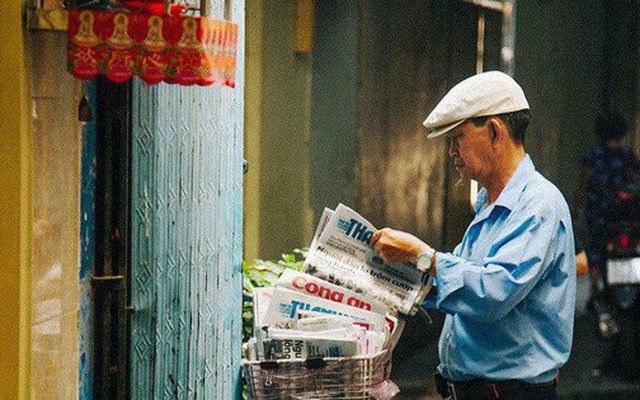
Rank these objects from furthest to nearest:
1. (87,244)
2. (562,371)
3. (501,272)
Result: 1. (562,371)
2. (87,244)
3. (501,272)

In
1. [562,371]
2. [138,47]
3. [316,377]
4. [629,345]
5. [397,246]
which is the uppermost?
[138,47]

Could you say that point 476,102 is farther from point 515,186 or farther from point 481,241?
point 481,241

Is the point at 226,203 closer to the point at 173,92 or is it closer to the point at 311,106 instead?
the point at 173,92

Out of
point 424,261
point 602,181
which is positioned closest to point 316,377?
point 424,261

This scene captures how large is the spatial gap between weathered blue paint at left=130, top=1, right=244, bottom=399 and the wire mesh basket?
400 millimetres

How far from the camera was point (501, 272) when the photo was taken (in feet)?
14.8

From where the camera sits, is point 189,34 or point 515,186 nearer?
point 189,34

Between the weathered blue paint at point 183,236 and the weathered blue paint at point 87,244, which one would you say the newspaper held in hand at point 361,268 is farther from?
the weathered blue paint at point 87,244

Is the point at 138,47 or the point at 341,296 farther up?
the point at 138,47

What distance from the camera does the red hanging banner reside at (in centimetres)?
413

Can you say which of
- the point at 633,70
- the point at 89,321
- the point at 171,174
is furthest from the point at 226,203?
the point at 633,70

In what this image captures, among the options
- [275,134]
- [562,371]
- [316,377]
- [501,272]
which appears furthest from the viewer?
[562,371]

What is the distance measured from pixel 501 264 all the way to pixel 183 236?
→ 123cm

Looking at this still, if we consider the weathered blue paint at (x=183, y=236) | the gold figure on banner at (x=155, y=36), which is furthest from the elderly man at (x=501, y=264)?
the gold figure on banner at (x=155, y=36)
